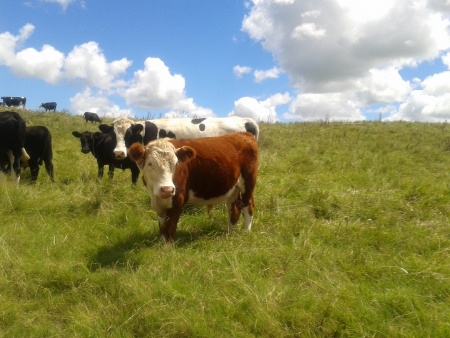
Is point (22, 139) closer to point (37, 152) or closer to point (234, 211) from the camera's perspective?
point (37, 152)

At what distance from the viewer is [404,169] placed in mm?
10258

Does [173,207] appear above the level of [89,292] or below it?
above

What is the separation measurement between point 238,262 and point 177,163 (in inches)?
64.0

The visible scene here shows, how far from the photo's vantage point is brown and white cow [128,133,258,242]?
5543 mm

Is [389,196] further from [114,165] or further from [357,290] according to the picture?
[114,165]

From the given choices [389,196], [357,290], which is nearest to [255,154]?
[389,196]

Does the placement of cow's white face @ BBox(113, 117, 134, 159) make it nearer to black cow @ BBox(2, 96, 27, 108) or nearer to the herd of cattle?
the herd of cattle

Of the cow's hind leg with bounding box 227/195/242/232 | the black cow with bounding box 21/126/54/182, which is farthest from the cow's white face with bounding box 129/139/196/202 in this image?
the black cow with bounding box 21/126/54/182

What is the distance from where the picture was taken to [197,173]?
608cm

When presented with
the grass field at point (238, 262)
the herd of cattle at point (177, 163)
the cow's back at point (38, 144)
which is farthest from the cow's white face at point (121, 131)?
the cow's back at point (38, 144)

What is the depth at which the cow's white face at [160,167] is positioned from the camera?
209 inches

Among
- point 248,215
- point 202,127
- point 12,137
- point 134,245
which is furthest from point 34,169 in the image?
point 248,215

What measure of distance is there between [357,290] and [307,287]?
48cm

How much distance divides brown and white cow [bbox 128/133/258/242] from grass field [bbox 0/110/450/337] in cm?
43
